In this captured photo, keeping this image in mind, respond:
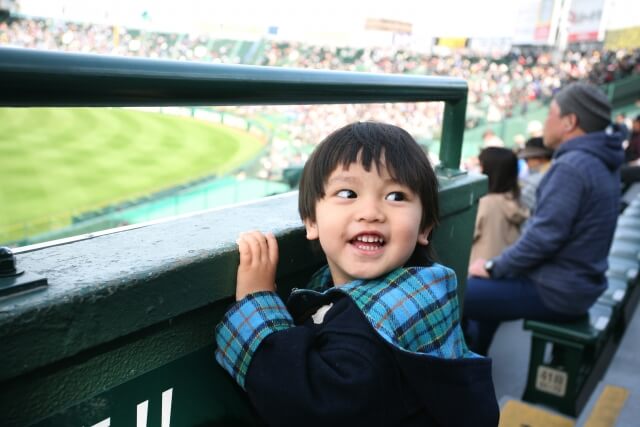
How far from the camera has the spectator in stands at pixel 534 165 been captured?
14.8 ft

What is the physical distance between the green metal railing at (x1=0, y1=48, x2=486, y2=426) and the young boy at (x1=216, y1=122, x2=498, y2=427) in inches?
2.9

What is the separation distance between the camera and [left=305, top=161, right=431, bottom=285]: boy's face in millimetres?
1169

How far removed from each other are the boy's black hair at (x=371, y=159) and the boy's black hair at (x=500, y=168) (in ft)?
8.87

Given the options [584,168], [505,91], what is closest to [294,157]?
[505,91]

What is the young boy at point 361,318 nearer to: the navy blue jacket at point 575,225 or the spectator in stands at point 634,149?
the navy blue jacket at point 575,225

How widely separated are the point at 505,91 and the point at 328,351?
21775mm

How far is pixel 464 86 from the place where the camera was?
196 cm

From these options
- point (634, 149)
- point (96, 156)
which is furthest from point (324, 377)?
point (96, 156)

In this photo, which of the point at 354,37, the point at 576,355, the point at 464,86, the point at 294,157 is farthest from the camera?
the point at 354,37

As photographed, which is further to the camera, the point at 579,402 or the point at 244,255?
the point at 579,402

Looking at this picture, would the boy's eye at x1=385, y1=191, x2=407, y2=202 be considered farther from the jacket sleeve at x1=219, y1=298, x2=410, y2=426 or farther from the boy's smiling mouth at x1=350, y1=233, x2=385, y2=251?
the jacket sleeve at x1=219, y1=298, x2=410, y2=426

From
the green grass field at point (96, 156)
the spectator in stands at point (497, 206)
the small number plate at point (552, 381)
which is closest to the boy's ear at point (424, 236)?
the small number plate at point (552, 381)

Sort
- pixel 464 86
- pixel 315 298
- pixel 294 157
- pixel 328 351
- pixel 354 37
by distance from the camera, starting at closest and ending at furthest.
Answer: pixel 328 351 → pixel 315 298 → pixel 464 86 → pixel 294 157 → pixel 354 37

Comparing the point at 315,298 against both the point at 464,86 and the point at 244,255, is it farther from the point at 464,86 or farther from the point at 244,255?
the point at 464,86
